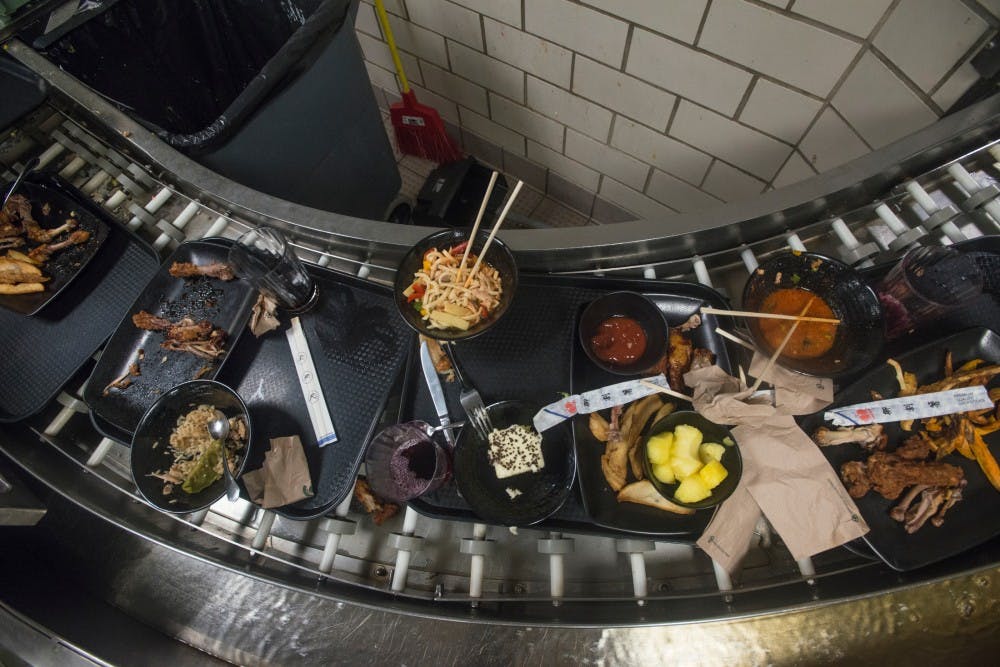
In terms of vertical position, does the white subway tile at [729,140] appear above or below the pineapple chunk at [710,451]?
above

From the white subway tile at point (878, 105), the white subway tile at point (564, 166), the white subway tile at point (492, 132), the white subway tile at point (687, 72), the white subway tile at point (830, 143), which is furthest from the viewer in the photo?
the white subway tile at point (492, 132)

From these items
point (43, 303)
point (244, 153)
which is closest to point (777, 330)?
point (244, 153)

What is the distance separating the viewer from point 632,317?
127 cm

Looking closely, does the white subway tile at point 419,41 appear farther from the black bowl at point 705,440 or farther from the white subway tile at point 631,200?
the black bowl at point 705,440

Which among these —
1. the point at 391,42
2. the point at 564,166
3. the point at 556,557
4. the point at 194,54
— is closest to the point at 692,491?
the point at 556,557

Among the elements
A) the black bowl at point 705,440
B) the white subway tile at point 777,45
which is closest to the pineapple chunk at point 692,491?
the black bowl at point 705,440

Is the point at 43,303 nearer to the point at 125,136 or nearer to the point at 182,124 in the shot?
the point at 125,136

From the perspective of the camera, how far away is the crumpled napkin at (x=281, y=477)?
4.03ft

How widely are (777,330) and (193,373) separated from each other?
1.64 m

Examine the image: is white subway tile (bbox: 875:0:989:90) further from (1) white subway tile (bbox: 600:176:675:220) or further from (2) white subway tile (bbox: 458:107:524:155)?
(2) white subway tile (bbox: 458:107:524:155)

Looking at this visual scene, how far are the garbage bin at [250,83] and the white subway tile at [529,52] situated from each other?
695 millimetres

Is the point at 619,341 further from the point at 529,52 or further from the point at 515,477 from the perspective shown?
the point at 529,52

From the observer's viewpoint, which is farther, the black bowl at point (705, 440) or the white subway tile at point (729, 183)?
the white subway tile at point (729, 183)

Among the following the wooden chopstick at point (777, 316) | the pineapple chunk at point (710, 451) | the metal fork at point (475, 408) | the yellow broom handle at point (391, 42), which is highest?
the yellow broom handle at point (391, 42)
